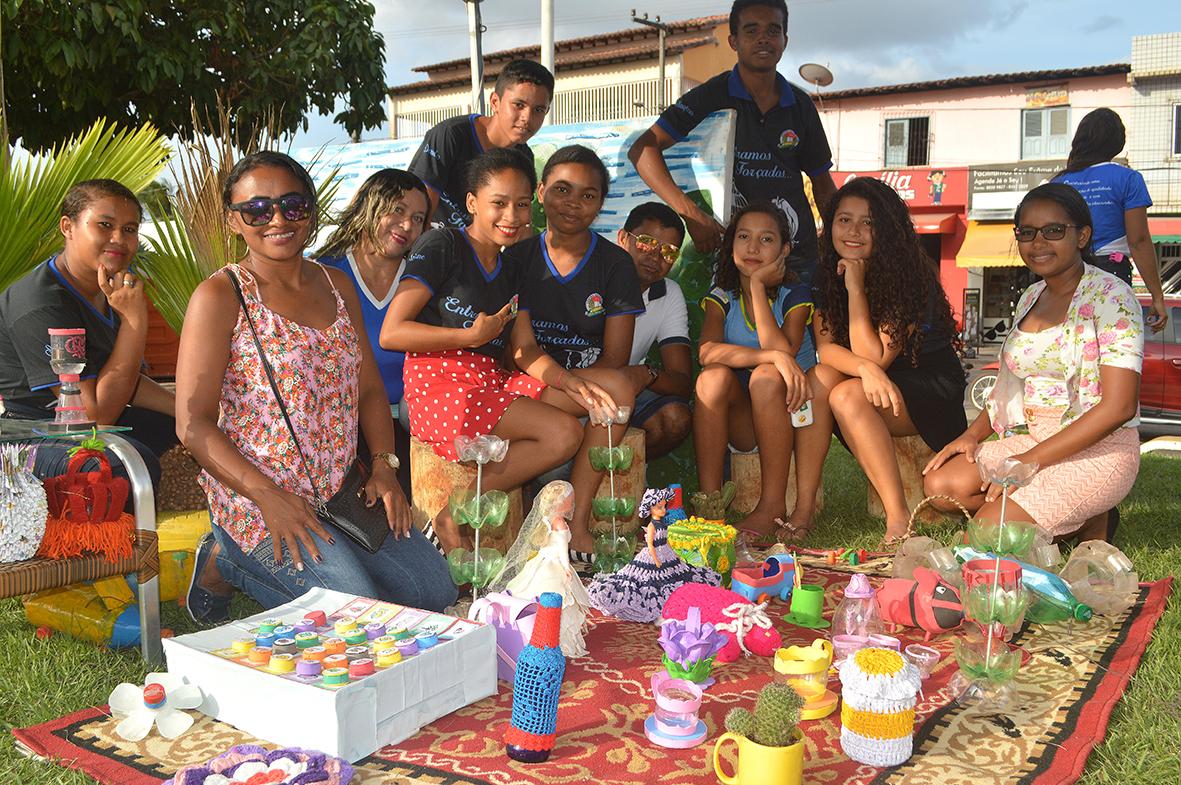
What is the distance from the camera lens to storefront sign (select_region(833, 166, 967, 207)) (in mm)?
22969

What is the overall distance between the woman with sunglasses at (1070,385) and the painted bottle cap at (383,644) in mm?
2359

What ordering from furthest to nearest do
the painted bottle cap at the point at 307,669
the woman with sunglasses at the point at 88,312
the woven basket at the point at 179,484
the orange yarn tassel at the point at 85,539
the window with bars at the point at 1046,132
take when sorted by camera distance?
1. the window with bars at the point at 1046,132
2. the woven basket at the point at 179,484
3. the woman with sunglasses at the point at 88,312
4. the orange yarn tassel at the point at 85,539
5. the painted bottle cap at the point at 307,669

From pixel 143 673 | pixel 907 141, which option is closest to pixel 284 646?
pixel 143 673

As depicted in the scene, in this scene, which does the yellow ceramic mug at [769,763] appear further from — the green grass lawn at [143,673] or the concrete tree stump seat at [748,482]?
the concrete tree stump seat at [748,482]

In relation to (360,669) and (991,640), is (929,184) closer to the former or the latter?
(991,640)

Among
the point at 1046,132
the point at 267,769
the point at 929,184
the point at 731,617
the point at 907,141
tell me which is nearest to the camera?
the point at 267,769

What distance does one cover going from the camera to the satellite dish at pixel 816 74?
53.9 feet

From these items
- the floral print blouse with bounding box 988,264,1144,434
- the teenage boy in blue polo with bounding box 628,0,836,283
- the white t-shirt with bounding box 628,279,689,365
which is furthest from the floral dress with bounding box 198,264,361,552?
the floral print blouse with bounding box 988,264,1144,434

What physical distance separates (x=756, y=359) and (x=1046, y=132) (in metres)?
22.5

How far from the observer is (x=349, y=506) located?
320 centimetres

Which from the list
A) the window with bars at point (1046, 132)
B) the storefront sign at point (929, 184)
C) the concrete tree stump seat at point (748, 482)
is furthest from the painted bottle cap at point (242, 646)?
the window with bars at point (1046, 132)

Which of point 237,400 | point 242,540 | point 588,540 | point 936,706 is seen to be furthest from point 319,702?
point 588,540

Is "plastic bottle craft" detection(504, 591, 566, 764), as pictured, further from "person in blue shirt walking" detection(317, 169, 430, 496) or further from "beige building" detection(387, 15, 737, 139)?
"beige building" detection(387, 15, 737, 139)

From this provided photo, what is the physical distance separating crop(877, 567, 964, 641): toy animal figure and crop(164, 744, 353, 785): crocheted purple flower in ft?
6.08
